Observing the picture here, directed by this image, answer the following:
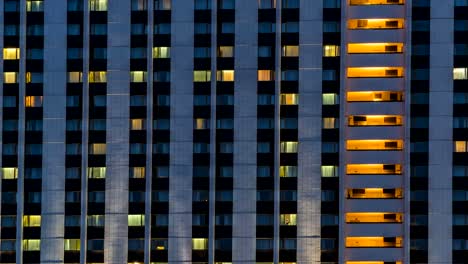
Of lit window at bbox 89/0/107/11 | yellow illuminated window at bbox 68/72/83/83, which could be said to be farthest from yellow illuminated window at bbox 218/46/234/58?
yellow illuminated window at bbox 68/72/83/83

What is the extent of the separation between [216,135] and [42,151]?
59.7 ft

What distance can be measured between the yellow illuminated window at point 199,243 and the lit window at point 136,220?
5.62 meters

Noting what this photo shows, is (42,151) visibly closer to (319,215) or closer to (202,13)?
(202,13)

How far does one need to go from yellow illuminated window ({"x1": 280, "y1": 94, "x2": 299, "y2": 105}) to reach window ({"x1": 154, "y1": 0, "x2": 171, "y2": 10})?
1514 centimetres

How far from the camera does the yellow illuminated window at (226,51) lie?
8406 centimetres

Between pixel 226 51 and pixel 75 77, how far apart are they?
1604 centimetres

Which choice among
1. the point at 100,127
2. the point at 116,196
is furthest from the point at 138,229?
the point at 100,127

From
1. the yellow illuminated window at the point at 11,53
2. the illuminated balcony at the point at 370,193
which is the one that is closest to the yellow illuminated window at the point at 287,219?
the illuminated balcony at the point at 370,193

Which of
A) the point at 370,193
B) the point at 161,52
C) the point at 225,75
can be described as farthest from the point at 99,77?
the point at 370,193

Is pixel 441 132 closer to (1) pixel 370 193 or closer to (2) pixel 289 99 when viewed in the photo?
(1) pixel 370 193

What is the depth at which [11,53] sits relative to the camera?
85938 mm

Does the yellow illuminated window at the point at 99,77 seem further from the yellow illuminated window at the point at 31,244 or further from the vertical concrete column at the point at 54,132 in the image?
the yellow illuminated window at the point at 31,244

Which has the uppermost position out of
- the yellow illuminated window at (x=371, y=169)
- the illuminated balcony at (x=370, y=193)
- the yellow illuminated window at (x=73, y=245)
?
the yellow illuminated window at (x=371, y=169)

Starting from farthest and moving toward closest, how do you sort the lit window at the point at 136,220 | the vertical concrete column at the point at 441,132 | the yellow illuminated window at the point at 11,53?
the yellow illuminated window at the point at 11,53
the lit window at the point at 136,220
the vertical concrete column at the point at 441,132
